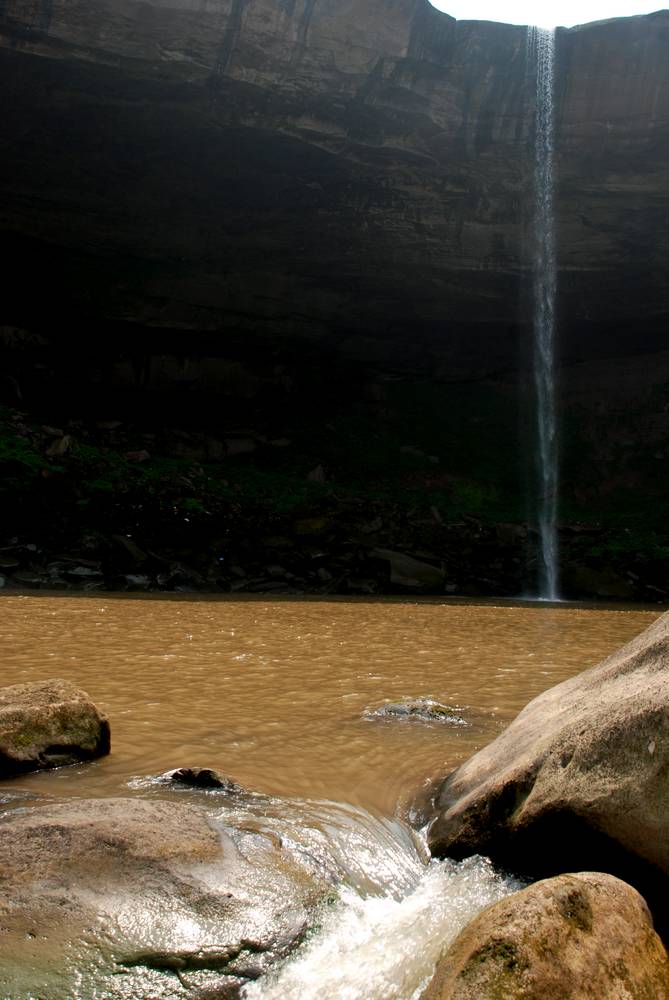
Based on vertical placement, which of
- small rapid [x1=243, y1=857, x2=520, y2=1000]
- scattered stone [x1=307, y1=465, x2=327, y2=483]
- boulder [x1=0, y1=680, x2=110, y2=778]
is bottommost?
scattered stone [x1=307, y1=465, x2=327, y2=483]

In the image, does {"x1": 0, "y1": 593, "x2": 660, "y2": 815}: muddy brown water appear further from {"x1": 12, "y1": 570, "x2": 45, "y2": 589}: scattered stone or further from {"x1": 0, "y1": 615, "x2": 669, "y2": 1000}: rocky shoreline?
{"x1": 12, "y1": 570, "x2": 45, "y2": 589}: scattered stone

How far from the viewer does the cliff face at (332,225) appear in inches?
516

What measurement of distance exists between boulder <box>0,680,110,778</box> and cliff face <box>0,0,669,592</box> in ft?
41.0

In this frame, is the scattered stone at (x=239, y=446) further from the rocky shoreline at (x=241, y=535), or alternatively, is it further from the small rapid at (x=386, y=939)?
the small rapid at (x=386, y=939)

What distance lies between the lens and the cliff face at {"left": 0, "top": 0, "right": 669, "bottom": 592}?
13102mm

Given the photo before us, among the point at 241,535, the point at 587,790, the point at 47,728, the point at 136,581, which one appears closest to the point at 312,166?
the point at 241,535

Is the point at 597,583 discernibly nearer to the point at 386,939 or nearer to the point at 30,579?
the point at 30,579

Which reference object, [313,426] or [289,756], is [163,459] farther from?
[289,756]

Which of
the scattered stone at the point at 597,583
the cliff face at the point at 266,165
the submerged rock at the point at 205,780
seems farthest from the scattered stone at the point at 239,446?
the submerged rock at the point at 205,780

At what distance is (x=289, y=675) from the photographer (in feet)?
17.4

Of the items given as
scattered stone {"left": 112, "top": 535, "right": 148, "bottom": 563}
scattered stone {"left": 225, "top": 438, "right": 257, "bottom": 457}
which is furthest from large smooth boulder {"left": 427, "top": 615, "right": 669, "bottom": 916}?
scattered stone {"left": 225, "top": 438, "right": 257, "bottom": 457}

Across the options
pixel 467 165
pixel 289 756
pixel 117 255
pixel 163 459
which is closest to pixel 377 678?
pixel 289 756

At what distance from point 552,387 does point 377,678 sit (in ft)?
54.4

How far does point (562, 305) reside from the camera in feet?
59.6
